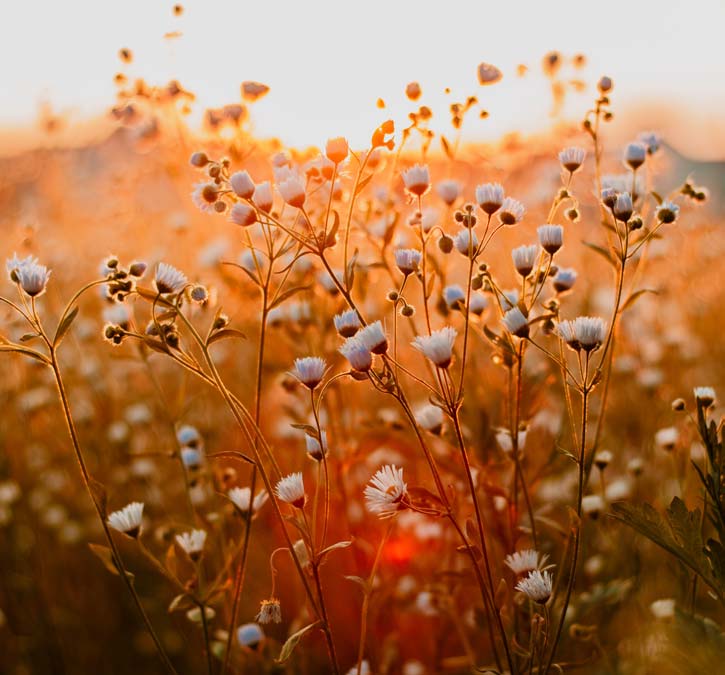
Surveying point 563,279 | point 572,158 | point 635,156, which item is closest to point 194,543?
point 563,279

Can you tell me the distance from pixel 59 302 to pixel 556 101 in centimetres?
214

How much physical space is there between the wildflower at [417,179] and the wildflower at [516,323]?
376 millimetres

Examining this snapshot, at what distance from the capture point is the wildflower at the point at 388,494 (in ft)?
4.01

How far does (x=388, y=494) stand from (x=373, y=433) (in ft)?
2.91

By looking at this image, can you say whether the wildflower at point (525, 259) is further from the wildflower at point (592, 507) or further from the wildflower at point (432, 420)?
the wildflower at point (592, 507)

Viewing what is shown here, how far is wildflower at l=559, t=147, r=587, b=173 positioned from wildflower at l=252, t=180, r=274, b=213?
2.24ft

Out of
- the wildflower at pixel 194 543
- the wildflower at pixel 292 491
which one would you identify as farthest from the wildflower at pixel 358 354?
the wildflower at pixel 194 543

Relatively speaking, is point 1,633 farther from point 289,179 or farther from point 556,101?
point 556,101

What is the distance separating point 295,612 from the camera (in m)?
2.72

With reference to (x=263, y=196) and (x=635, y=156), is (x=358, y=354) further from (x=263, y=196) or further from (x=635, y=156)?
(x=635, y=156)

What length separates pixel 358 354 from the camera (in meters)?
1.21

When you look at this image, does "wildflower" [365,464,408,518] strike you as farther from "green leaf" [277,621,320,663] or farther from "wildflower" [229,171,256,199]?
"wildflower" [229,171,256,199]

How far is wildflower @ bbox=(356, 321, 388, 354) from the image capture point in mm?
1218

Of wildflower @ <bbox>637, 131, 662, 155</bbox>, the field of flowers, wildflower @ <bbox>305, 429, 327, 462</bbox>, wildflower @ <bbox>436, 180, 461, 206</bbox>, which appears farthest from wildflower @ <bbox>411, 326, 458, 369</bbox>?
wildflower @ <bbox>637, 131, 662, 155</bbox>
